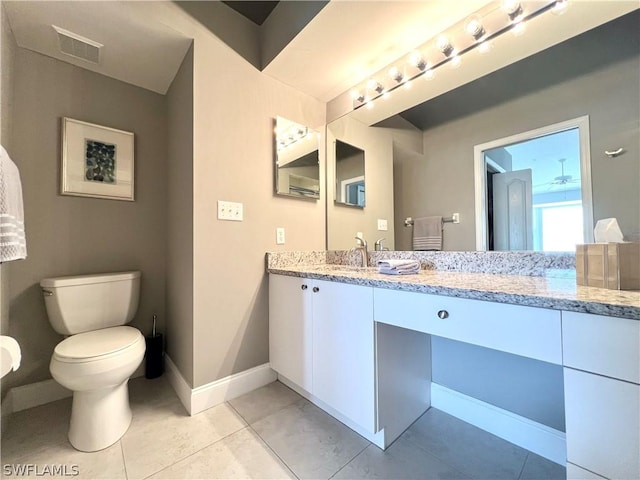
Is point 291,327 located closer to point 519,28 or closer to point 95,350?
point 95,350

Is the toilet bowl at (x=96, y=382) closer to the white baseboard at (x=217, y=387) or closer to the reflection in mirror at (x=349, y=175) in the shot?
the white baseboard at (x=217, y=387)

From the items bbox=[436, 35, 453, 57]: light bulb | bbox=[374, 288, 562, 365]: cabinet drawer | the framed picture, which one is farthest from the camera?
the framed picture

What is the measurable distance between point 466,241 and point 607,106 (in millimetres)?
744

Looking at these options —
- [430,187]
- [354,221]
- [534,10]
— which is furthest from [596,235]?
[354,221]

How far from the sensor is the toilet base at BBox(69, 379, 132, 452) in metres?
1.16

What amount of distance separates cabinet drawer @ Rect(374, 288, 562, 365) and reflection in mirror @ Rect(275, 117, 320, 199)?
1082 mm

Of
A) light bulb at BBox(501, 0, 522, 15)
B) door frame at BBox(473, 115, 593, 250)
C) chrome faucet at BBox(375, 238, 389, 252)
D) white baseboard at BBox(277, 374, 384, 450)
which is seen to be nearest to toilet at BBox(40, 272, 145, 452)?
white baseboard at BBox(277, 374, 384, 450)

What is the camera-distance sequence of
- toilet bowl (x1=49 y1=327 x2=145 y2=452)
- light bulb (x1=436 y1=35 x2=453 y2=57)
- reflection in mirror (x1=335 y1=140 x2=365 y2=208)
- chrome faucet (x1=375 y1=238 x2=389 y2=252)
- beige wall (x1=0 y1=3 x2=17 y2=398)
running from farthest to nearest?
reflection in mirror (x1=335 y1=140 x2=365 y2=208)
chrome faucet (x1=375 y1=238 x2=389 y2=252)
light bulb (x1=436 y1=35 x2=453 y2=57)
beige wall (x1=0 y1=3 x2=17 y2=398)
toilet bowl (x1=49 y1=327 x2=145 y2=452)

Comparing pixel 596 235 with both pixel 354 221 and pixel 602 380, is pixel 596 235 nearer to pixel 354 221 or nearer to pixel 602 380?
pixel 602 380

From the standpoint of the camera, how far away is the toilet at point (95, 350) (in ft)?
3.69

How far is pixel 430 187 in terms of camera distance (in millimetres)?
1547

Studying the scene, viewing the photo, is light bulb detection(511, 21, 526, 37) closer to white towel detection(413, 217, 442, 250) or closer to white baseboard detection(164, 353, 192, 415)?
white towel detection(413, 217, 442, 250)

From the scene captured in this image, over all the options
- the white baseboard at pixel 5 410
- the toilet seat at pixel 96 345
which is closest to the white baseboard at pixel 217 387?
the toilet seat at pixel 96 345

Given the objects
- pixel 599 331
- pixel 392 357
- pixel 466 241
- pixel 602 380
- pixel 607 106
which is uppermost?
pixel 607 106
